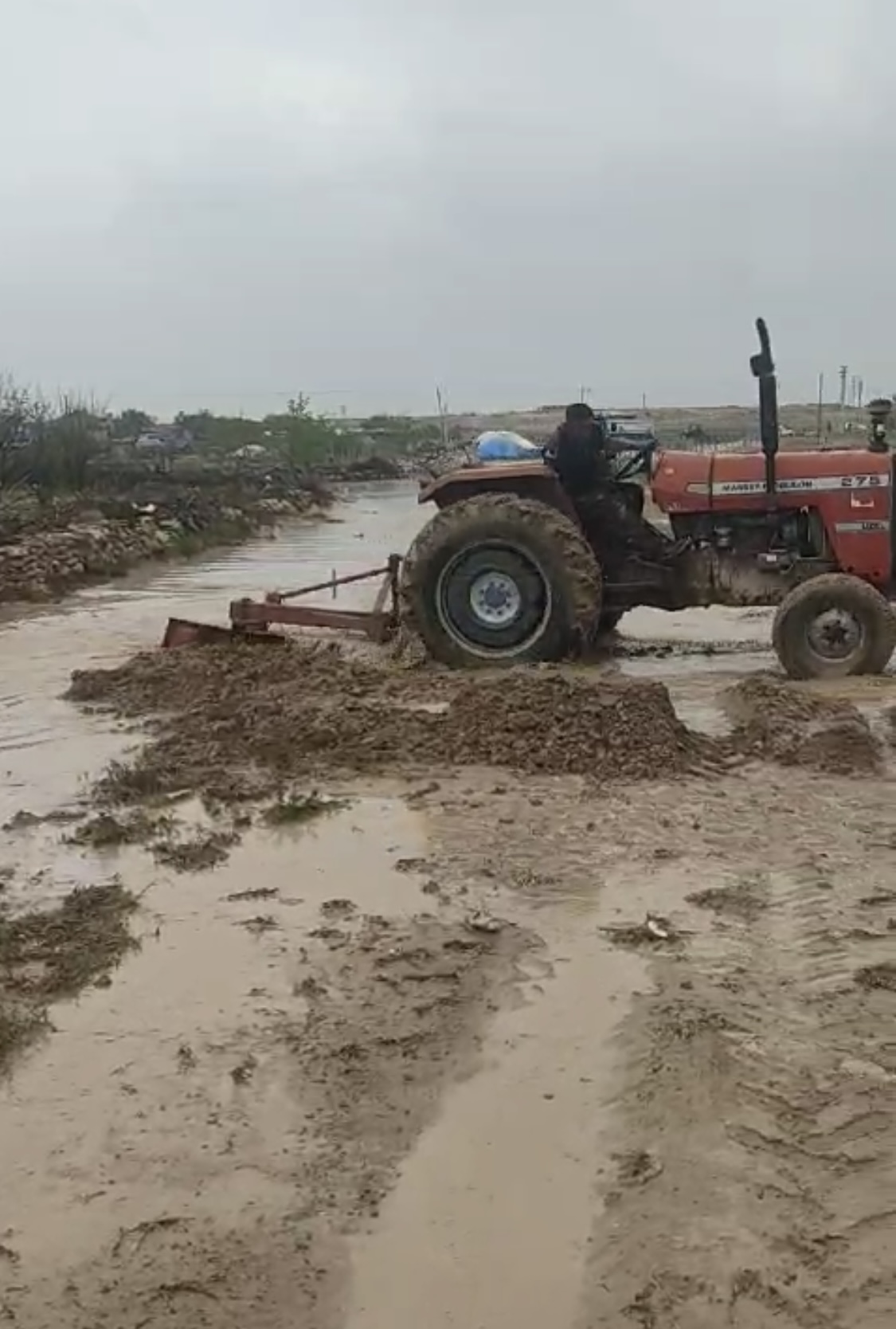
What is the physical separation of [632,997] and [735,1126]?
836mm

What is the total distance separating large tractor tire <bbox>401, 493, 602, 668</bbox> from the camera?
30.7 feet

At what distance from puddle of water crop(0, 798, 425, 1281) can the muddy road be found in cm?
1

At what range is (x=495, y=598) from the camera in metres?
9.59

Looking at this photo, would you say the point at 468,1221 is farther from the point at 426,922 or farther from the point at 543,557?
the point at 543,557

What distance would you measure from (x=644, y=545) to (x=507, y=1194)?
22.6 ft

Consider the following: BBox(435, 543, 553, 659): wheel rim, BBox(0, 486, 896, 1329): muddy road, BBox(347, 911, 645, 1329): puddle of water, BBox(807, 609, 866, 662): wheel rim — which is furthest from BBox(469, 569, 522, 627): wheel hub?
BBox(347, 911, 645, 1329): puddle of water

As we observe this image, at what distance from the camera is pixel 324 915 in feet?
17.1

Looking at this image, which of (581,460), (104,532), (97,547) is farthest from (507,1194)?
(104,532)

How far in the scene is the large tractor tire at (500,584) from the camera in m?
9.35

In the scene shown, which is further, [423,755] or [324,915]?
[423,755]

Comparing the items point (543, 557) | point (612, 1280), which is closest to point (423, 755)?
point (543, 557)

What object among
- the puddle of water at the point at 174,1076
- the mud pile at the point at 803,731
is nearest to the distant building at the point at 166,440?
the mud pile at the point at 803,731

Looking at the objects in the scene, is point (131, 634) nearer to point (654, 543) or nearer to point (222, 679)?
point (222, 679)

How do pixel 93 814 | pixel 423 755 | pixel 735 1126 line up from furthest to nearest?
pixel 423 755 → pixel 93 814 → pixel 735 1126
